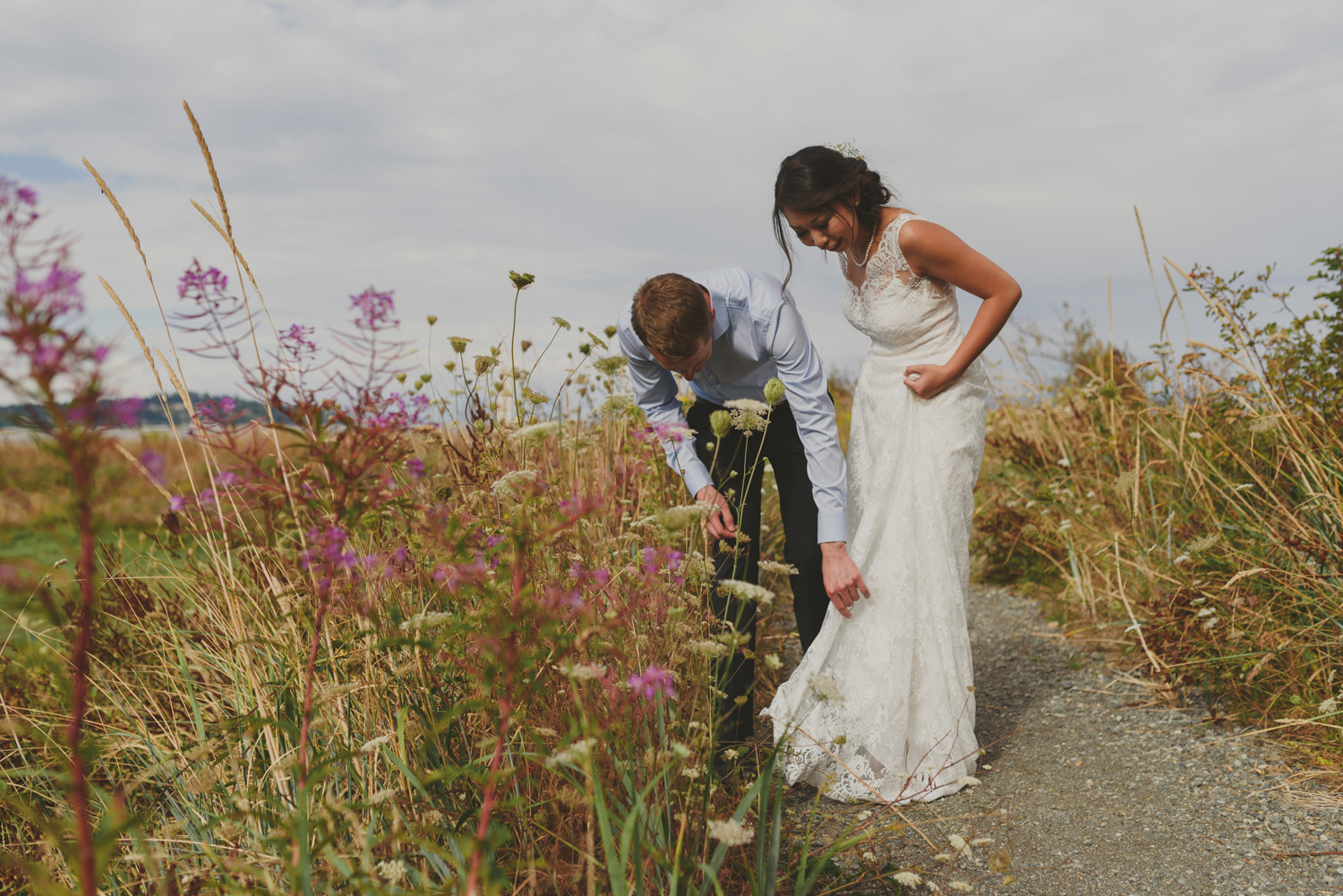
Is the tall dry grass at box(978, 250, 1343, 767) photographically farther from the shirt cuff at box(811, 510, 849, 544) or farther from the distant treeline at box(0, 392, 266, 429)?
the distant treeline at box(0, 392, 266, 429)

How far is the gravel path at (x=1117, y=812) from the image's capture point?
2.29 metres

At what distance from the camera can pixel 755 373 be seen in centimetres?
321

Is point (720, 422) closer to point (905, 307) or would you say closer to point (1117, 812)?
point (905, 307)

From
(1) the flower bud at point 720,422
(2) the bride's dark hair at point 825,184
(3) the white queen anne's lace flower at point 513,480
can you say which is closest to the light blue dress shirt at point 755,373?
(2) the bride's dark hair at point 825,184

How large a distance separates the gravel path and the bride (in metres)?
0.19

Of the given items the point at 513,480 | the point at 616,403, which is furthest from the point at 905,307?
the point at 513,480

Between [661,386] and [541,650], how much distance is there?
1.65 meters

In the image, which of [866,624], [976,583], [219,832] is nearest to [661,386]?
[866,624]

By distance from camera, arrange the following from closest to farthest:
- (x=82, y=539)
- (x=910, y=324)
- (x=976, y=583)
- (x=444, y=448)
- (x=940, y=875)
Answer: (x=82, y=539) < (x=940, y=875) < (x=910, y=324) < (x=444, y=448) < (x=976, y=583)

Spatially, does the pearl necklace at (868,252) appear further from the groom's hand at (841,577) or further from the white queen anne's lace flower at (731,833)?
the white queen anne's lace flower at (731,833)

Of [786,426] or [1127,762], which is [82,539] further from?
[1127,762]

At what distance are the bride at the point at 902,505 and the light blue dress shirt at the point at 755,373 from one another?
8.3 inches

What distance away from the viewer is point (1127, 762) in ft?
9.86

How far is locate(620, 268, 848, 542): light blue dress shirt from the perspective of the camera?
2875mm
